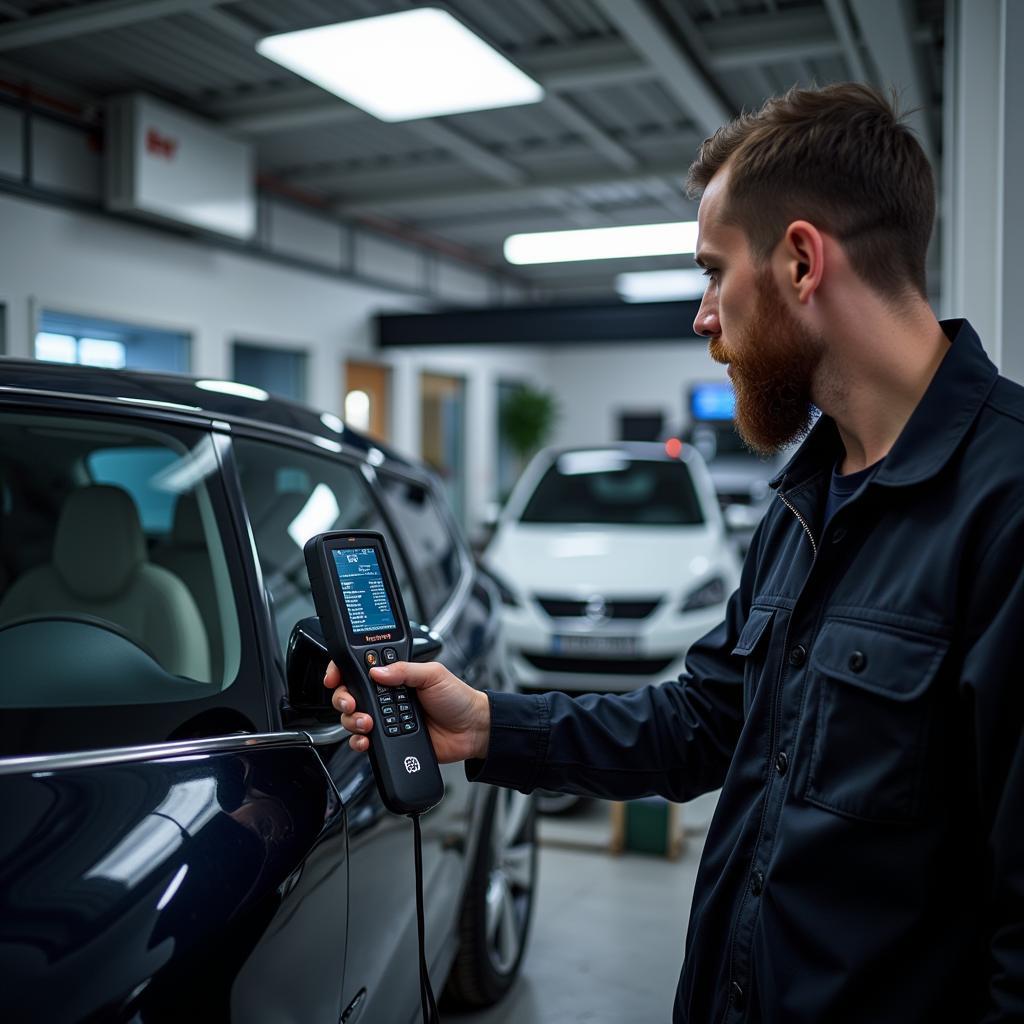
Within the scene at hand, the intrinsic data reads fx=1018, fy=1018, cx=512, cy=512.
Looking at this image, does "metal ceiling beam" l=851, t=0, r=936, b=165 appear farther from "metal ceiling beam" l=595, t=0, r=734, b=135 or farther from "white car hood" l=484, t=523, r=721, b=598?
"white car hood" l=484, t=523, r=721, b=598

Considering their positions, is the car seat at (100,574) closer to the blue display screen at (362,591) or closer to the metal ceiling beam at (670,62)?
the blue display screen at (362,591)

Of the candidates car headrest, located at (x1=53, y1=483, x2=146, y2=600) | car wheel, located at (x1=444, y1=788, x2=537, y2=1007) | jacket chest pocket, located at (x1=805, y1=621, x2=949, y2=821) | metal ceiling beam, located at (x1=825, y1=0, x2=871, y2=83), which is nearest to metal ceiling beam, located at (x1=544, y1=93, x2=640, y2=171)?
metal ceiling beam, located at (x1=825, y1=0, x2=871, y2=83)

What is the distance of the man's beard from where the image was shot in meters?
1.11

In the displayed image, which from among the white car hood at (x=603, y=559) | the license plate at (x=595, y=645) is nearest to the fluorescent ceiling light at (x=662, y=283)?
the white car hood at (x=603, y=559)

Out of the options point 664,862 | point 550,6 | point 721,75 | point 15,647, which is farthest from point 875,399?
point 721,75

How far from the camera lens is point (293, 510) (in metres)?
1.95

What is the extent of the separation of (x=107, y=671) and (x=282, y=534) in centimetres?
49

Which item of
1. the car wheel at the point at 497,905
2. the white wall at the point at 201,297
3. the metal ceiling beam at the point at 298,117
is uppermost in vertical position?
the metal ceiling beam at the point at 298,117

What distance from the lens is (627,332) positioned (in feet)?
32.3

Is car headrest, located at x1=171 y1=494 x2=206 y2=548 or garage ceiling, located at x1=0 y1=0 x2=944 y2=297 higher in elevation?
garage ceiling, located at x1=0 y1=0 x2=944 y2=297

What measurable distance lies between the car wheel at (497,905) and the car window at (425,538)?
19.8 inches

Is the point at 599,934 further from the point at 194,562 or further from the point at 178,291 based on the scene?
the point at 178,291

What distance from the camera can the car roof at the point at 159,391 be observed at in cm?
146

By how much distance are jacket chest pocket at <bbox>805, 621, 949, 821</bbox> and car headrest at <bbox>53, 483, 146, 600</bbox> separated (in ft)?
4.28
